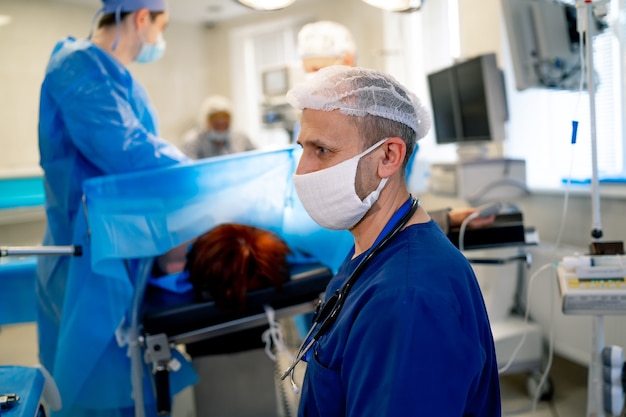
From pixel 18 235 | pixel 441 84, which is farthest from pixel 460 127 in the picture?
pixel 18 235

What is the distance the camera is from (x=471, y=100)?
2.79 m

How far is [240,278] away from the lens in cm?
168

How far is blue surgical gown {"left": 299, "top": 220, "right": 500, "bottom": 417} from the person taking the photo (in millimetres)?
799

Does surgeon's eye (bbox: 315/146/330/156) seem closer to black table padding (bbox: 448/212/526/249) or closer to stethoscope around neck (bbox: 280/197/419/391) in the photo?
stethoscope around neck (bbox: 280/197/419/391)

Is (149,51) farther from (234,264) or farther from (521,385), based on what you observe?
(521,385)

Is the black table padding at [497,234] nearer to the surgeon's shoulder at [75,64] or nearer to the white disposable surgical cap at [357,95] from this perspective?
the white disposable surgical cap at [357,95]

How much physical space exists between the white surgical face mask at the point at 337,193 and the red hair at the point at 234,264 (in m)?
0.67

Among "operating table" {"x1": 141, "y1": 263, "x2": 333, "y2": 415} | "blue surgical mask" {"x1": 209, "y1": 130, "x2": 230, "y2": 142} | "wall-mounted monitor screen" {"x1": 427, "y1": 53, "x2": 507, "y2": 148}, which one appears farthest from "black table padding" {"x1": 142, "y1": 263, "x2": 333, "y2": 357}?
"blue surgical mask" {"x1": 209, "y1": 130, "x2": 230, "y2": 142}

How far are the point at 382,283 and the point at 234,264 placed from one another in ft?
2.95

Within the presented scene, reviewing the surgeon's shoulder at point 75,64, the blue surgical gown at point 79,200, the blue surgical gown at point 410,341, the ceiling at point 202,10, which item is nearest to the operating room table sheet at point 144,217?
the blue surgical gown at point 79,200

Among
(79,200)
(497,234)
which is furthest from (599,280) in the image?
(79,200)

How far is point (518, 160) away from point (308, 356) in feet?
6.51

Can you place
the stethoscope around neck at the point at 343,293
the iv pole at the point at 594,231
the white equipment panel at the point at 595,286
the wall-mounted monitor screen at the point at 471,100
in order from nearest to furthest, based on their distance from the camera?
the stethoscope around neck at the point at 343,293 → the white equipment panel at the point at 595,286 → the iv pole at the point at 594,231 → the wall-mounted monitor screen at the point at 471,100

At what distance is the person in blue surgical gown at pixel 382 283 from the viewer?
0.81m
